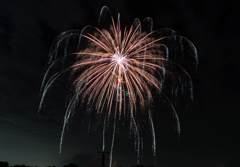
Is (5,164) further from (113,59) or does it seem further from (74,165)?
(113,59)

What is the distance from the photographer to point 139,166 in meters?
58.9

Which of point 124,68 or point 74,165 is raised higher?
point 124,68

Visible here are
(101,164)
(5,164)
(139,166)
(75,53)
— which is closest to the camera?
(75,53)

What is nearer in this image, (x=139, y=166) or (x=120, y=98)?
(x=120, y=98)

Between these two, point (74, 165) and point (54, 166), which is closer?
point (74, 165)

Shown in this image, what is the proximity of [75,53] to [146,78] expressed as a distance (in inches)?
387

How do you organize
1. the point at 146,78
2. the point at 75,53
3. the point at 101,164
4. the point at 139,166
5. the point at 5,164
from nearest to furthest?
the point at 75,53, the point at 146,78, the point at 101,164, the point at 139,166, the point at 5,164

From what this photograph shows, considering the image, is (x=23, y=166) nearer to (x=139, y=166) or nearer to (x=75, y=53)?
(x=139, y=166)

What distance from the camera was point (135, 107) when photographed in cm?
2573

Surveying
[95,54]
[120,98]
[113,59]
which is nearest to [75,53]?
[95,54]

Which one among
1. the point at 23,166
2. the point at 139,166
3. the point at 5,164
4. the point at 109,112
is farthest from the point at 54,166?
the point at 109,112

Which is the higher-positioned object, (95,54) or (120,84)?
(95,54)

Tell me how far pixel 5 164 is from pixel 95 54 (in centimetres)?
7378

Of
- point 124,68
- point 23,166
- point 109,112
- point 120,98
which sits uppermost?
point 124,68
